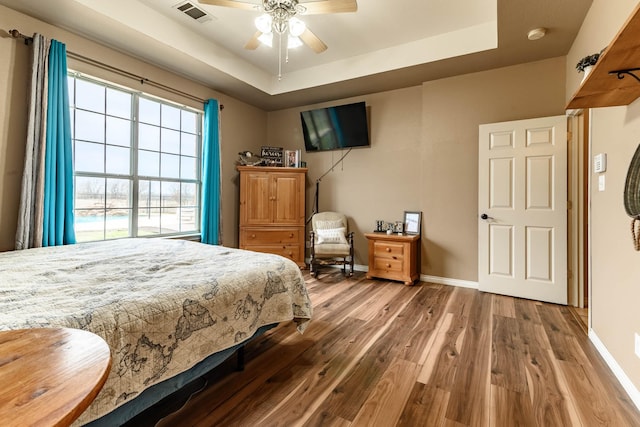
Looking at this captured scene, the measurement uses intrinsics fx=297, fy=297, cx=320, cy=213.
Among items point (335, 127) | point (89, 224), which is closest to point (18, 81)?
point (89, 224)

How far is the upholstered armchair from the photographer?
4.07 meters

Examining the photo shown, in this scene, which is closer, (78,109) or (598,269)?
(598,269)

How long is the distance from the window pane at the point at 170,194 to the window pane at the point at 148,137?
459mm

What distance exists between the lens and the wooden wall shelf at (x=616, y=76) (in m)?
1.18

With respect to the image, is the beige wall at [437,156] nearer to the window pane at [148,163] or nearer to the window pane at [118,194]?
the window pane at [148,163]

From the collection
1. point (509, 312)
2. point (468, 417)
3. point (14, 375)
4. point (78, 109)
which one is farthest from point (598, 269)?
point (78, 109)

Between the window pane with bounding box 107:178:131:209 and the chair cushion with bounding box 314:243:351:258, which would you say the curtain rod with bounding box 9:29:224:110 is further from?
the chair cushion with bounding box 314:243:351:258

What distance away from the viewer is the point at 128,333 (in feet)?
3.56

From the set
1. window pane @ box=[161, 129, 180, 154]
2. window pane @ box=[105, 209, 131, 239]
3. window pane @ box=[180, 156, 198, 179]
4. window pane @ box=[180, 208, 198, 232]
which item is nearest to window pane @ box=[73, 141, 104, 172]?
window pane @ box=[105, 209, 131, 239]

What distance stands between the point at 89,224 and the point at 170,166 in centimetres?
112

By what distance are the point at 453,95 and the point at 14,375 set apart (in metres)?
4.20

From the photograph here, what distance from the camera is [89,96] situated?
299 centimetres

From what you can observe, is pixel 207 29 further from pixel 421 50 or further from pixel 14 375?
pixel 14 375

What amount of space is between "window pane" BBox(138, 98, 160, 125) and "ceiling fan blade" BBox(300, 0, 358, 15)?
2.31 m
